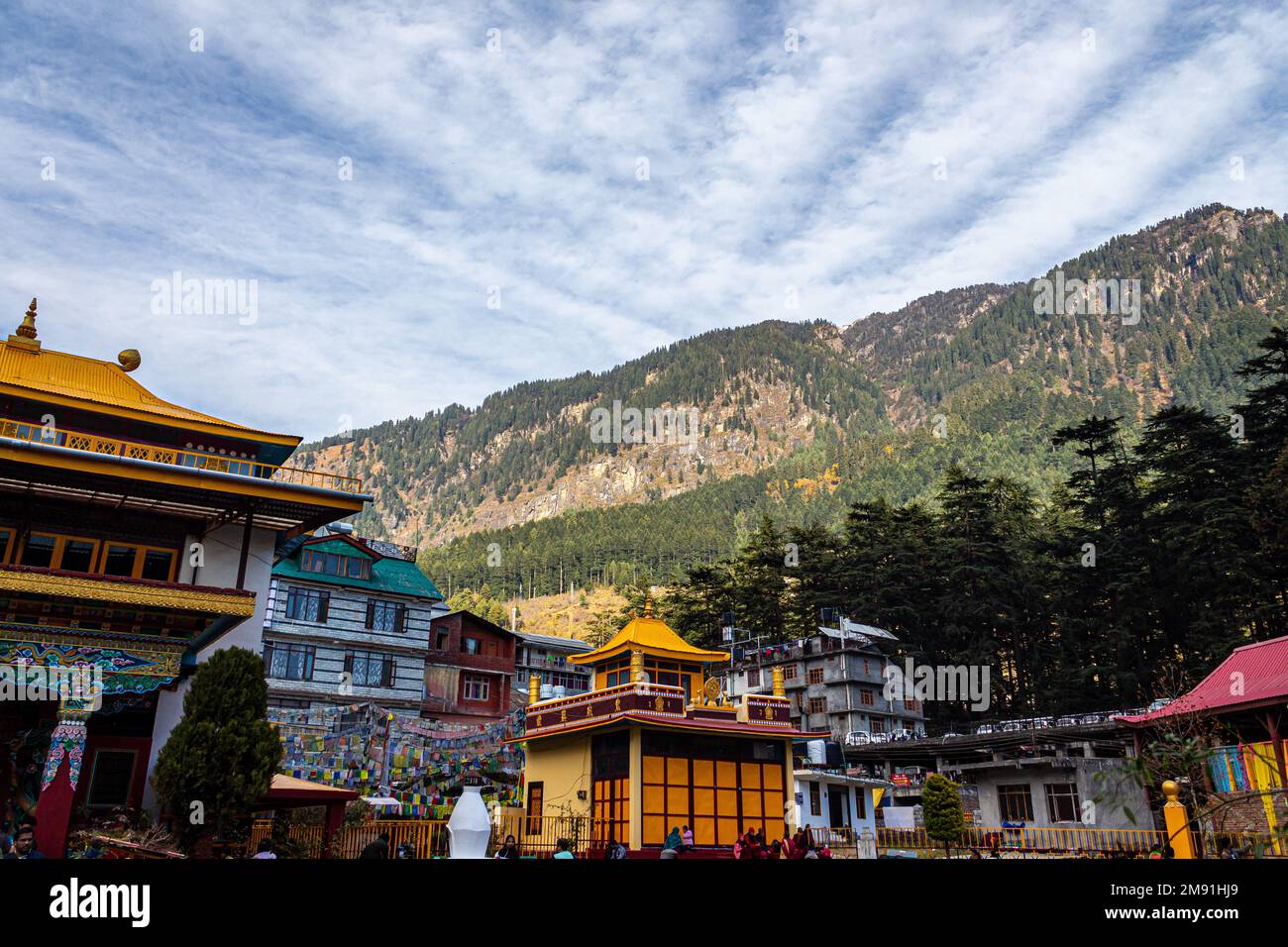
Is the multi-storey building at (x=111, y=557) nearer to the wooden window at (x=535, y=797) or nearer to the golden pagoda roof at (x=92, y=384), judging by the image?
the golden pagoda roof at (x=92, y=384)

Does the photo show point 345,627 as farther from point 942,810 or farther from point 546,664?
point 942,810

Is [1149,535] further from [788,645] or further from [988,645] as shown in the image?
[788,645]

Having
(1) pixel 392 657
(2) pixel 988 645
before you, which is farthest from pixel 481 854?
(2) pixel 988 645

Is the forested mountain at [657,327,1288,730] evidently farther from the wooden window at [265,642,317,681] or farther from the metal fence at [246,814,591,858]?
the wooden window at [265,642,317,681]

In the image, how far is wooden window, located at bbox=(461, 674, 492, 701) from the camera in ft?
176

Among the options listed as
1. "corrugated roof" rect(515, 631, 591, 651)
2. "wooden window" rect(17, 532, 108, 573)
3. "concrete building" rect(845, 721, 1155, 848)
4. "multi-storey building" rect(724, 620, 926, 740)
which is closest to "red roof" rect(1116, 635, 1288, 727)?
"concrete building" rect(845, 721, 1155, 848)

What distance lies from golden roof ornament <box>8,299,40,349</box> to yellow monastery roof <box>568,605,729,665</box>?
22.4 meters

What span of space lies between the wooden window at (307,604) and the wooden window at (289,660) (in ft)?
4.56

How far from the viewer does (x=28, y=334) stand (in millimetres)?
30062

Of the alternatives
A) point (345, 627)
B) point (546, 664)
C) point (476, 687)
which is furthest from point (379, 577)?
point (546, 664)

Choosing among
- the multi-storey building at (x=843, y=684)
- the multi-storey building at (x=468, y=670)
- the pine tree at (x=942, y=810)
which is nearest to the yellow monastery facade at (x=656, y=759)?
the pine tree at (x=942, y=810)

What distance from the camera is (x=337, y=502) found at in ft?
86.4
